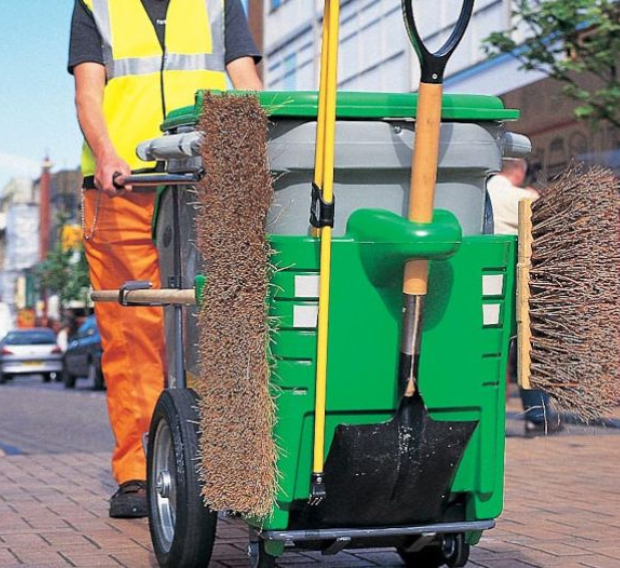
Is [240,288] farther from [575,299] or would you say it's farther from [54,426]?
[54,426]

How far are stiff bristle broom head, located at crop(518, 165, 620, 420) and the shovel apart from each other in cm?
28

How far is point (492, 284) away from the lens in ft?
12.4

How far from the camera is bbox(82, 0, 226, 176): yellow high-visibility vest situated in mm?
5379

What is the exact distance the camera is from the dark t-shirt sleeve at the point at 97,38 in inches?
212

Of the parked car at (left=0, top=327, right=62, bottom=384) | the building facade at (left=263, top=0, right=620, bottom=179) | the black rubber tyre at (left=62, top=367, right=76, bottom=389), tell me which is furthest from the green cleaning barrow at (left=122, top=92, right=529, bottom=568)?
the parked car at (left=0, top=327, right=62, bottom=384)

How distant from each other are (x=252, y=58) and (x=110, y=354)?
1.31 metres

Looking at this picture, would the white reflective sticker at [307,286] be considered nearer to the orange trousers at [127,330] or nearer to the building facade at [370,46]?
the orange trousers at [127,330]

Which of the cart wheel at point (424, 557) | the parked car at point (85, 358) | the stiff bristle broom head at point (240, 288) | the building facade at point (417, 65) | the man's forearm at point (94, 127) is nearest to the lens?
the stiff bristle broom head at point (240, 288)

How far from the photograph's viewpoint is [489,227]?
13.3ft

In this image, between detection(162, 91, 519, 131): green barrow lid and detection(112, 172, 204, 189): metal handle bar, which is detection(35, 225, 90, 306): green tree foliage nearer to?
detection(112, 172, 204, 189): metal handle bar

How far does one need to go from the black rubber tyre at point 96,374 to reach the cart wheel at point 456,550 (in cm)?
2151

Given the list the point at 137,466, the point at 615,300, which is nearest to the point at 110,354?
the point at 137,466

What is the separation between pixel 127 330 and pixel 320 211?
6.94ft

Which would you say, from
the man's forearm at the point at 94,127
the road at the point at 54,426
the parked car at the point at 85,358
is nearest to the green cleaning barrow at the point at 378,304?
the man's forearm at the point at 94,127
